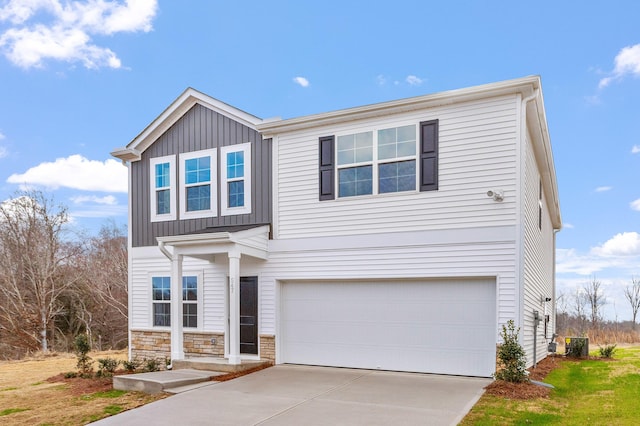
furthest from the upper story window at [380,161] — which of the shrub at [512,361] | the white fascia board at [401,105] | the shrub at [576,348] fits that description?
the shrub at [576,348]

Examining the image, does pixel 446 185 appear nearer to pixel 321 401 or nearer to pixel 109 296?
pixel 321 401

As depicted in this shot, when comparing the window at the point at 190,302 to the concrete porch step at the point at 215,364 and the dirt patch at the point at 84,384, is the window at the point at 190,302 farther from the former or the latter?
the dirt patch at the point at 84,384

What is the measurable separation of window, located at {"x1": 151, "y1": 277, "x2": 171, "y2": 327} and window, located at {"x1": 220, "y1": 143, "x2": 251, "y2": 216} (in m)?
2.68

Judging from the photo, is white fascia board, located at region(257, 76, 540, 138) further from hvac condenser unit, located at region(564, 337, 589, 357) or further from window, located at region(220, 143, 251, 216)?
hvac condenser unit, located at region(564, 337, 589, 357)

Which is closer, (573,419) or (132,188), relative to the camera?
(573,419)

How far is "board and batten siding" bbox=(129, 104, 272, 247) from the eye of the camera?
11.9 meters

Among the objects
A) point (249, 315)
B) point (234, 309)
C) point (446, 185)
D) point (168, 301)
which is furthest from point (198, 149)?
point (446, 185)

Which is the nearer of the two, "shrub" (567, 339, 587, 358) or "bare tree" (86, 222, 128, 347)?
"shrub" (567, 339, 587, 358)

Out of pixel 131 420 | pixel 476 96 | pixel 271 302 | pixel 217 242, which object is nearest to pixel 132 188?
pixel 217 242

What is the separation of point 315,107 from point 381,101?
179 cm

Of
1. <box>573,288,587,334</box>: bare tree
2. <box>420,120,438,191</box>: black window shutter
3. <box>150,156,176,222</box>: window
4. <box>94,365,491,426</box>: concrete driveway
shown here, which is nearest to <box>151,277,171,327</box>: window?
<box>150,156,176,222</box>: window

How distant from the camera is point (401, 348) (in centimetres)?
1023

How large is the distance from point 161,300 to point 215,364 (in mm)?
3369

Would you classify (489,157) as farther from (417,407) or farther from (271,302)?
(271,302)
